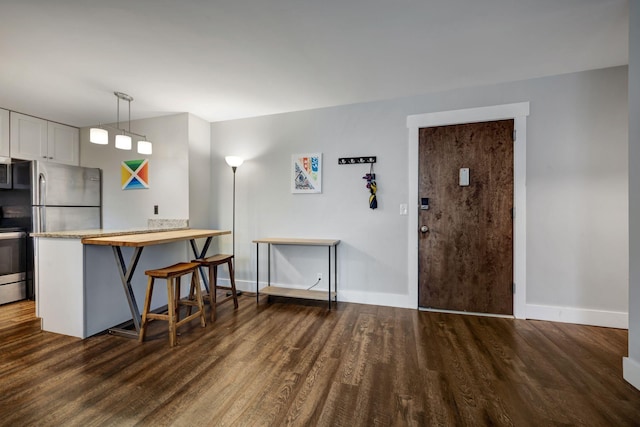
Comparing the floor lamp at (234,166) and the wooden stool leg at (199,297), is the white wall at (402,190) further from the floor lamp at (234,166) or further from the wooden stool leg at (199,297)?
the wooden stool leg at (199,297)

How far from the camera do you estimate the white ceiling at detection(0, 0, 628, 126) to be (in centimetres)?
175

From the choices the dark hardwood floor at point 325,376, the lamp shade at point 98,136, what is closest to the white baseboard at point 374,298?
the dark hardwood floor at point 325,376

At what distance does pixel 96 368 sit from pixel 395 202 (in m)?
2.94

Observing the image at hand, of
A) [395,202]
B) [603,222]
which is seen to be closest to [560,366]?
[603,222]

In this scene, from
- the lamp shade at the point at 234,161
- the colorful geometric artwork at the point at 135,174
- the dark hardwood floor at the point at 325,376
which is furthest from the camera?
the colorful geometric artwork at the point at 135,174

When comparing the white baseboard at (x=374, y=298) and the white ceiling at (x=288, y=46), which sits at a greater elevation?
the white ceiling at (x=288, y=46)

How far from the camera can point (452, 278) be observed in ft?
9.57

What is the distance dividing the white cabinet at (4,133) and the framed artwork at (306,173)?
3.50m

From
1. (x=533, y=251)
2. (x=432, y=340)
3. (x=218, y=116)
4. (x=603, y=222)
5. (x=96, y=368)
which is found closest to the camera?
(x=96, y=368)

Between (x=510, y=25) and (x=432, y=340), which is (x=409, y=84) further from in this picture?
(x=432, y=340)

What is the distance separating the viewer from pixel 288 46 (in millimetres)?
2123

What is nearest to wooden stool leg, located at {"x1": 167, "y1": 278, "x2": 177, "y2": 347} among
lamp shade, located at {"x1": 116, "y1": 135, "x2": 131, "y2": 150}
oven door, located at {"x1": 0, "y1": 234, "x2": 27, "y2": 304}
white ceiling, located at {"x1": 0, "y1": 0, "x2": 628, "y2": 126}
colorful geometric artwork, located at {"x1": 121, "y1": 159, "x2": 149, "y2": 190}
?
lamp shade, located at {"x1": 116, "y1": 135, "x2": 131, "y2": 150}

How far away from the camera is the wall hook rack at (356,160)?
316cm

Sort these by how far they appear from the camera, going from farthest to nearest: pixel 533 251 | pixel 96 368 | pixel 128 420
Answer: pixel 533 251 < pixel 96 368 < pixel 128 420
